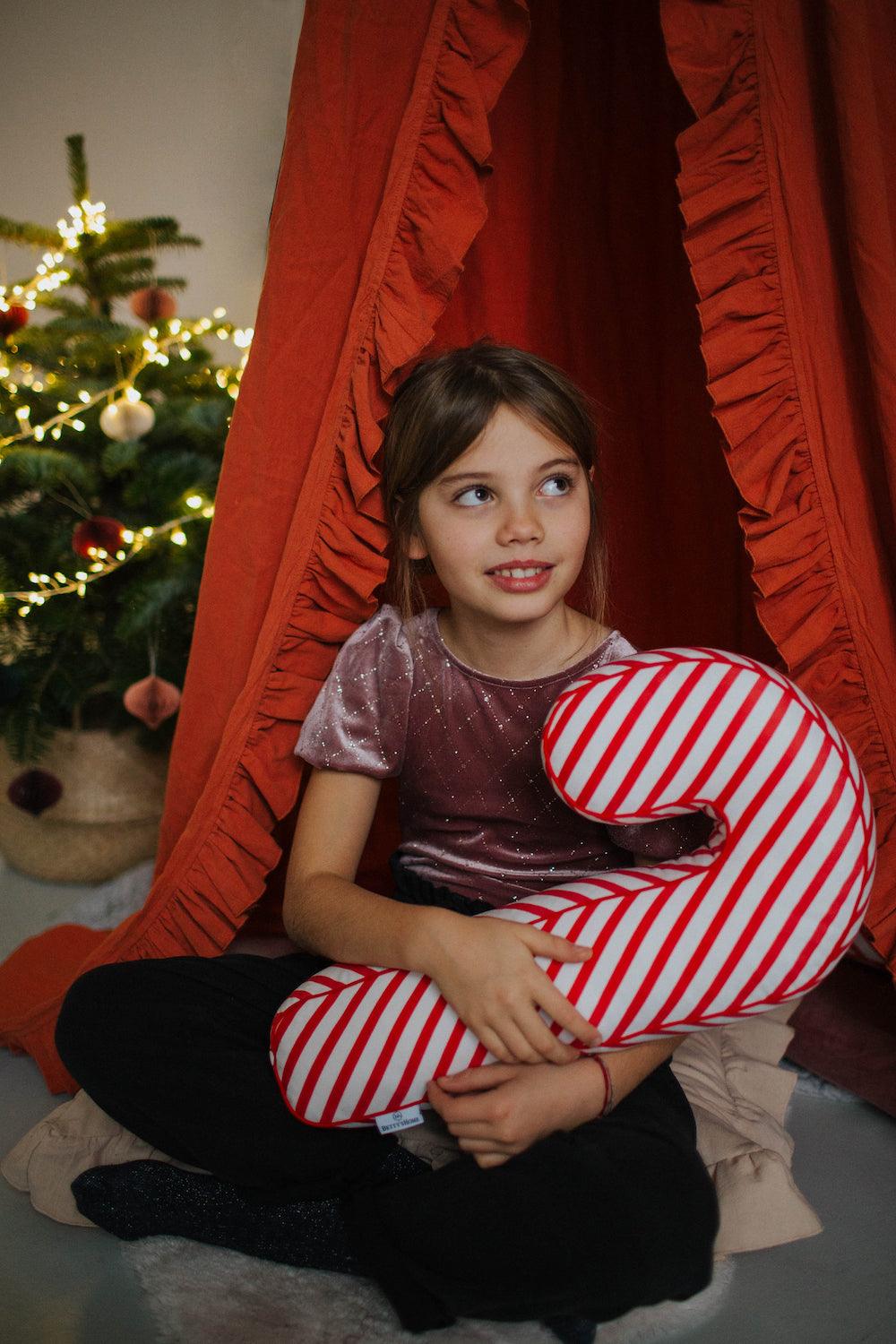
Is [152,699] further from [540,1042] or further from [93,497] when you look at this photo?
[540,1042]

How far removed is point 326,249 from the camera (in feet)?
3.14

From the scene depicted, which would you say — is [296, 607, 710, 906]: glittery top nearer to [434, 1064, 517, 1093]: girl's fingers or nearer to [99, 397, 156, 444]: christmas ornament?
[434, 1064, 517, 1093]: girl's fingers

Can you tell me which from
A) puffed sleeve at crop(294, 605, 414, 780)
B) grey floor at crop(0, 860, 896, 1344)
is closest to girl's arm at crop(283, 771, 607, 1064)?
puffed sleeve at crop(294, 605, 414, 780)

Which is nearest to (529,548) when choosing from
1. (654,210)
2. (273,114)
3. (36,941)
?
(654,210)

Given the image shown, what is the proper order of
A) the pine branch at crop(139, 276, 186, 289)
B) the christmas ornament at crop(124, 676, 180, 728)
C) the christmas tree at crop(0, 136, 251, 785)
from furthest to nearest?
the pine branch at crop(139, 276, 186, 289) < the christmas tree at crop(0, 136, 251, 785) < the christmas ornament at crop(124, 676, 180, 728)

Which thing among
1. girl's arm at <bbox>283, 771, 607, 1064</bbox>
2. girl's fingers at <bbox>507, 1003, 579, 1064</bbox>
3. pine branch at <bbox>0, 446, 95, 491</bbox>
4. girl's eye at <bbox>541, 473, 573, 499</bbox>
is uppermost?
pine branch at <bbox>0, 446, 95, 491</bbox>

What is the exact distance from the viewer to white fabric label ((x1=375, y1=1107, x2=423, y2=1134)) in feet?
2.50

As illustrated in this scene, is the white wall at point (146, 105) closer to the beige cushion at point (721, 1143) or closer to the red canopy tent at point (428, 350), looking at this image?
the red canopy tent at point (428, 350)

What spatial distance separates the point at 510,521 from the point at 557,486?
81 mm

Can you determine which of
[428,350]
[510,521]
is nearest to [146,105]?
[428,350]

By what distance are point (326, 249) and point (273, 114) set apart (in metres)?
1.71

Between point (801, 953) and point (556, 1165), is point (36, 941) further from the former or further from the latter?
point (801, 953)

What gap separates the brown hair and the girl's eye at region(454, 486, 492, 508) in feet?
0.10

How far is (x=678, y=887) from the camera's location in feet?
2.39
